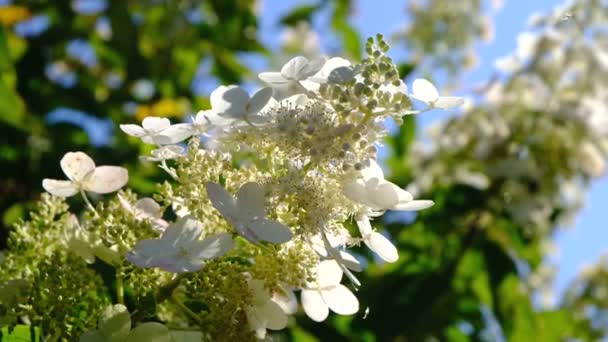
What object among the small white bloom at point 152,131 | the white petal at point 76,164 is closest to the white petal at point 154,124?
the small white bloom at point 152,131

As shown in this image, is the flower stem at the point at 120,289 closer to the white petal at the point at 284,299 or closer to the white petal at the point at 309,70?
the white petal at the point at 284,299

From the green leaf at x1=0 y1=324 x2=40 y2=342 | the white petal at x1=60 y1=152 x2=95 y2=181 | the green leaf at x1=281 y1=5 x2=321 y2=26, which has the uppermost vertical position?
the green leaf at x1=281 y1=5 x2=321 y2=26

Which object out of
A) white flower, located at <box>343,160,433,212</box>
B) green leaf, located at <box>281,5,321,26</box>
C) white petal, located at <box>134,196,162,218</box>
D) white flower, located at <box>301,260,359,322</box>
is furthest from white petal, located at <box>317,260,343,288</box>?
green leaf, located at <box>281,5,321,26</box>

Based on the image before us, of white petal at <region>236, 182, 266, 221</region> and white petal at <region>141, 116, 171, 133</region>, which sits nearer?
white petal at <region>236, 182, 266, 221</region>

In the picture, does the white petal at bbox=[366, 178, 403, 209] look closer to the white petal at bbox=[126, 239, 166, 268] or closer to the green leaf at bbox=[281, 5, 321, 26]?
the white petal at bbox=[126, 239, 166, 268]

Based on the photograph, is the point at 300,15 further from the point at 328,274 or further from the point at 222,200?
the point at 222,200

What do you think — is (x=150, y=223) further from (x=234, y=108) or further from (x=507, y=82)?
(x=507, y=82)

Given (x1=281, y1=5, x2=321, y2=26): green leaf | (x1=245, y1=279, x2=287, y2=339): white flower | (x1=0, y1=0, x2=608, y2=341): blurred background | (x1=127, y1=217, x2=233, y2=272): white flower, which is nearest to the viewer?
(x1=127, y1=217, x2=233, y2=272): white flower
